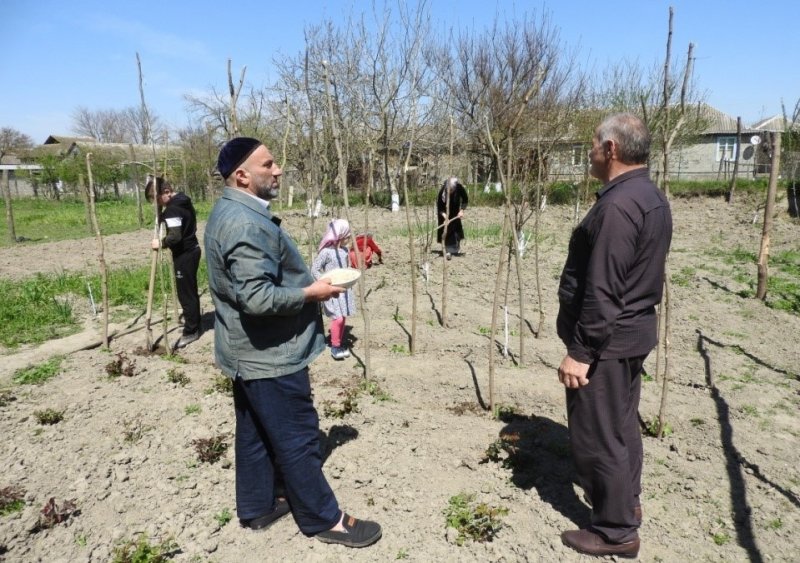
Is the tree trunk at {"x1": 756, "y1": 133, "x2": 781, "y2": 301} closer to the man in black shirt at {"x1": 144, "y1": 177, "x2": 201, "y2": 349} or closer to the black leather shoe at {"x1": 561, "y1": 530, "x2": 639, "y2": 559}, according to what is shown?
the black leather shoe at {"x1": 561, "y1": 530, "x2": 639, "y2": 559}

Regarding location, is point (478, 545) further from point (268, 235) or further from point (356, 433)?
point (268, 235)

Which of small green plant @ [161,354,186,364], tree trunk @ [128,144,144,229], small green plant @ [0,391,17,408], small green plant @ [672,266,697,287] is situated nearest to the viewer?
small green plant @ [0,391,17,408]

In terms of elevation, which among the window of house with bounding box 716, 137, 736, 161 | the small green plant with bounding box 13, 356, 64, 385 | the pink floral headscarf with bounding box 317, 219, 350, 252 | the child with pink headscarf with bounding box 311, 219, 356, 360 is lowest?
the small green plant with bounding box 13, 356, 64, 385

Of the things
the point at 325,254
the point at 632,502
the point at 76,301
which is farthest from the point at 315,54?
the point at 632,502

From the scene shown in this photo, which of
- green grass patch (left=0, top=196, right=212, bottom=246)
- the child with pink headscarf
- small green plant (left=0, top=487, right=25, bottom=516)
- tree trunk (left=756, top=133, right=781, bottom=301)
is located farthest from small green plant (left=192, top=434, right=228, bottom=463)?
green grass patch (left=0, top=196, right=212, bottom=246)

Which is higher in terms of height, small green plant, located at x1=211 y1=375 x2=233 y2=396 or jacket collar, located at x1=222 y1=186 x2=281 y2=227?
jacket collar, located at x1=222 y1=186 x2=281 y2=227

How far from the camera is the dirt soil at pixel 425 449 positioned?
258 centimetres

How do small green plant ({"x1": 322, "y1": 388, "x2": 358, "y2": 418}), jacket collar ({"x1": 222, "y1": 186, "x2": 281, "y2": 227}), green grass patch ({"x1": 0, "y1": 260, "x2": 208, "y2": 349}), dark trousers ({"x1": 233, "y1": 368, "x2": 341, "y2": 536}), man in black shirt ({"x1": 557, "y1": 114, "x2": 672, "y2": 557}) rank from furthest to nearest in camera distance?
green grass patch ({"x1": 0, "y1": 260, "x2": 208, "y2": 349}), small green plant ({"x1": 322, "y1": 388, "x2": 358, "y2": 418}), dark trousers ({"x1": 233, "y1": 368, "x2": 341, "y2": 536}), jacket collar ({"x1": 222, "y1": 186, "x2": 281, "y2": 227}), man in black shirt ({"x1": 557, "y1": 114, "x2": 672, "y2": 557})

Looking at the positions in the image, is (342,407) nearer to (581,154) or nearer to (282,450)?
(282,450)

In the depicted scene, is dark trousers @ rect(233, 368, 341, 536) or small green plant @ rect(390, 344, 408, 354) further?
small green plant @ rect(390, 344, 408, 354)

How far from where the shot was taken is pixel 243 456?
255 centimetres

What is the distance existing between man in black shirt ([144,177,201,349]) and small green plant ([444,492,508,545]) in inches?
151

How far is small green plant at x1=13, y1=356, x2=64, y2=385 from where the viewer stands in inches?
184

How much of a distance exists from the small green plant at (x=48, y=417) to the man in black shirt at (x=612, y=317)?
3640 millimetres
